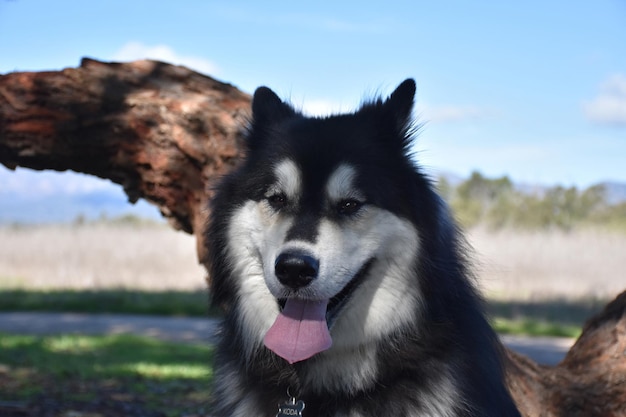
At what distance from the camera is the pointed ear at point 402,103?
12.7ft

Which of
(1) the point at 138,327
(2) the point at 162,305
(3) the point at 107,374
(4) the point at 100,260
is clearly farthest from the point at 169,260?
(3) the point at 107,374

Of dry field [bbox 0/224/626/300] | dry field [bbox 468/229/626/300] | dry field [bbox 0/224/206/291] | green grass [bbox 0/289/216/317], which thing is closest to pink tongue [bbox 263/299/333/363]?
green grass [bbox 0/289/216/317]

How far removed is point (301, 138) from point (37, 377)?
575 cm

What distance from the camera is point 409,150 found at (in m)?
3.87

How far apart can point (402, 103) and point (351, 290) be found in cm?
106

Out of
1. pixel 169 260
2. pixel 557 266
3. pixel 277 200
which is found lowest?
pixel 169 260

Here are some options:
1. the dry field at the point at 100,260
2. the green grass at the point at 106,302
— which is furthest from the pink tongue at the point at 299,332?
the dry field at the point at 100,260

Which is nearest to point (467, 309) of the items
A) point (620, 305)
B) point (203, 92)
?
point (620, 305)

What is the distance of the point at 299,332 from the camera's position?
3.48 metres

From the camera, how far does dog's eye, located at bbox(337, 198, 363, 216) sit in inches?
139

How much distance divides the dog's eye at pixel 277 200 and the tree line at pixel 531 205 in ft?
65.6

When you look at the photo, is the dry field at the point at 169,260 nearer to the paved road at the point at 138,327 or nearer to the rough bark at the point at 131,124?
the paved road at the point at 138,327

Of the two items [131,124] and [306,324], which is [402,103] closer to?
[306,324]

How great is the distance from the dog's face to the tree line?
65.0 feet
